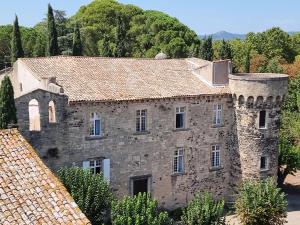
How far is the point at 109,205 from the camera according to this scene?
85.5 ft

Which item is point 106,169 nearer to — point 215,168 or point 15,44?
point 215,168

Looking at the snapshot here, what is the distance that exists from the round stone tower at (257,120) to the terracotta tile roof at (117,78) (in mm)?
1757

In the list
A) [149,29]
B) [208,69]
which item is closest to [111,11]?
[149,29]

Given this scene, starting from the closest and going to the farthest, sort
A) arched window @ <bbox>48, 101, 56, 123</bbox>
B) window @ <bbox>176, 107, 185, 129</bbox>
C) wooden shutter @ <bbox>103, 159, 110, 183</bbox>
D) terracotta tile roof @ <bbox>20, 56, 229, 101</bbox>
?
arched window @ <bbox>48, 101, 56, 123</bbox>, terracotta tile roof @ <bbox>20, 56, 229, 101</bbox>, wooden shutter @ <bbox>103, 159, 110, 183</bbox>, window @ <bbox>176, 107, 185, 129</bbox>

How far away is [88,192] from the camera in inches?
953

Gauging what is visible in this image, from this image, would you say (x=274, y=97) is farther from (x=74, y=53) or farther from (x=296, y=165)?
(x=74, y=53)

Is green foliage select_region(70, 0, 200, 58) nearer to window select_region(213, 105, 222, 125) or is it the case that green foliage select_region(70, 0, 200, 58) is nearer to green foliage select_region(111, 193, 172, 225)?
window select_region(213, 105, 222, 125)

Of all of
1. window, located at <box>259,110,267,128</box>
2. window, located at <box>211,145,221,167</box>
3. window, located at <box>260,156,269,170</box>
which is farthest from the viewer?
window, located at <box>211,145,221,167</box>

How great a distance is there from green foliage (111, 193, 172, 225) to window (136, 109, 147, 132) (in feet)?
36.0

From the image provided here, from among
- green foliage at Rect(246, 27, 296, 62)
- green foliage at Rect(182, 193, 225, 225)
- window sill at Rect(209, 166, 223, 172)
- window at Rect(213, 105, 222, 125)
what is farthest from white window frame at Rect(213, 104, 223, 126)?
green foliage at Rect(246, 27, 296, 62)

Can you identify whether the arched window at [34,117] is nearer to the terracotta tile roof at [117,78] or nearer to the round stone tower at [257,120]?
the terracotta tile roof at [117,78]

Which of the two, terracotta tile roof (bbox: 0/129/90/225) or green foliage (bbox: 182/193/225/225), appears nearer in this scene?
terracotta tile roof (bbox: 0/129/90/225)

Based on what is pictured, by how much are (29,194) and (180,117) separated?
68.5 ft

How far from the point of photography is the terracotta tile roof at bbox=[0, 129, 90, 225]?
49.6 ft
